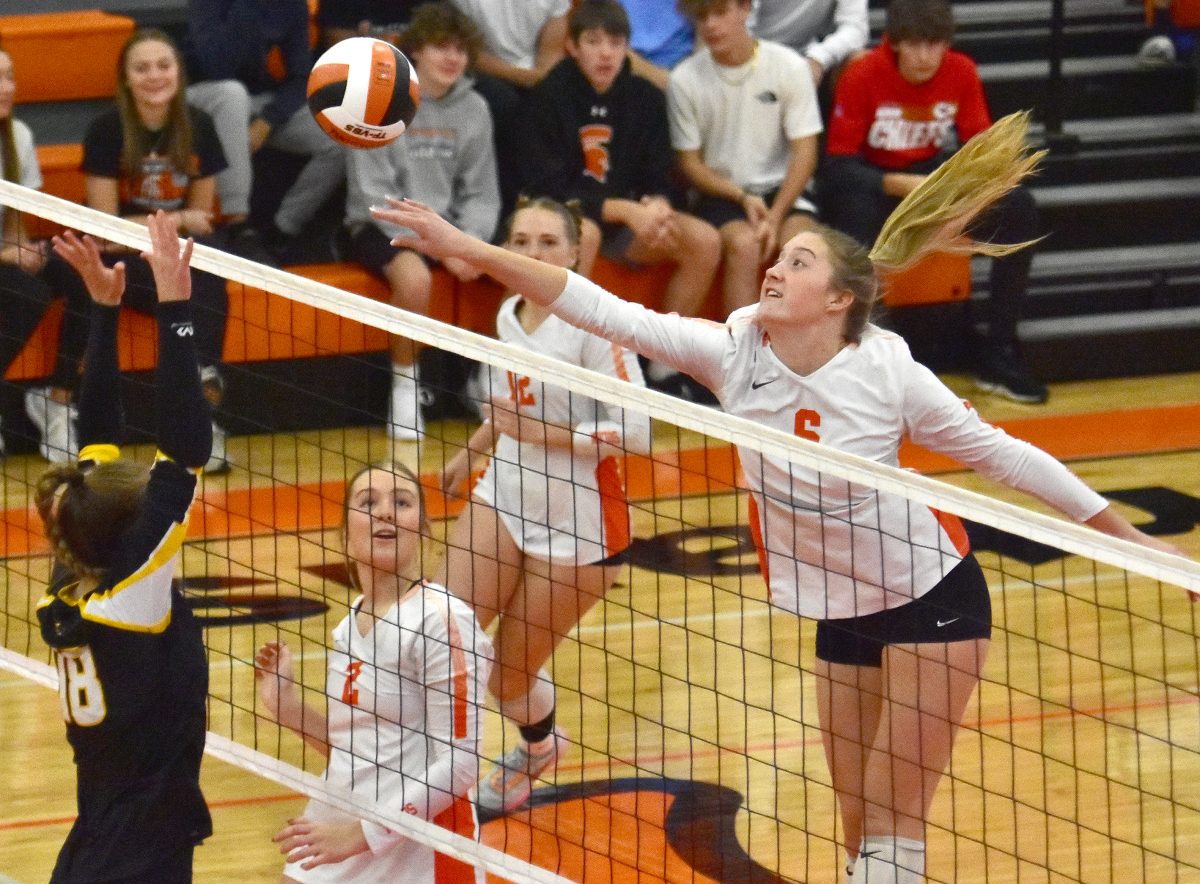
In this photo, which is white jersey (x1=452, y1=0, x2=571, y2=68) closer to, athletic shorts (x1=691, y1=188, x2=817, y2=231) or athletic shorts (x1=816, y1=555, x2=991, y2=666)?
athletic shorts (x1=691, y1=188, x2=817, y2=231)

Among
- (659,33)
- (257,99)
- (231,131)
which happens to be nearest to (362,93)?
(231,131)

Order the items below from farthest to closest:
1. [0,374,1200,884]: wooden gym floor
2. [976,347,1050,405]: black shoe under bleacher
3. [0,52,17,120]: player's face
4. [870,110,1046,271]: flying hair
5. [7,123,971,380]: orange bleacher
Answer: [976,347,1050,405]: black shoe under bleacher, [7,123,971,380]: orange bleacher, [0,52,17,120]: player's face, [0,374,1200,884]: wooden gym floor, [870,110,1046,271]: flying hair

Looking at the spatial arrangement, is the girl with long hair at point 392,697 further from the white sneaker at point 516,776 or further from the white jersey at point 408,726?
the white sneaker at point 516,776

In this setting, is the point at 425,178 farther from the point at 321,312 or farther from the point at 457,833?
the point at 457,833

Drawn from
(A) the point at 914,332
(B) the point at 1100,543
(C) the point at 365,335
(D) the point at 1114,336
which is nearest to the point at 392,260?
(C) the point at 365,335

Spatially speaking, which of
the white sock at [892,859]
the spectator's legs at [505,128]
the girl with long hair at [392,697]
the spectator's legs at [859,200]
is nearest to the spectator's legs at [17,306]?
the spectator's legs at [505,128]

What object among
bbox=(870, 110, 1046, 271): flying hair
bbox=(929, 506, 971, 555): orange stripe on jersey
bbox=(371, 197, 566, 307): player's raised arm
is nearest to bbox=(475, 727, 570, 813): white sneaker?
bbox=(929, 506, 971, 555): orange stripe on jersey

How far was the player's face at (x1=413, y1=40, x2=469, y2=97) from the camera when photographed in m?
8.38

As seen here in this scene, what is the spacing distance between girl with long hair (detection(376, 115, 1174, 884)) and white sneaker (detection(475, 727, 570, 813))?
1322 mm

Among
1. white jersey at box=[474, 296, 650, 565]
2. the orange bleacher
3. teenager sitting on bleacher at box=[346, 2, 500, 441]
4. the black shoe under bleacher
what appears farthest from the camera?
the black shoe under bleacher

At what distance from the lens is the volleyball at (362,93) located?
496 cm

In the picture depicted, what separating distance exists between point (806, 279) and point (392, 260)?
4.83 meters

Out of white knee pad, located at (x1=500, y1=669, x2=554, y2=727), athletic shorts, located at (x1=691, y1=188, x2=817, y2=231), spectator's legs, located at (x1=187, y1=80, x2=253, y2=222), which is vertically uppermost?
spectator's legs, located at (x1=187, y1=80, x2=253, y2=222)

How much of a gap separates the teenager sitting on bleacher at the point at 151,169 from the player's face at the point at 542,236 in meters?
3.21
